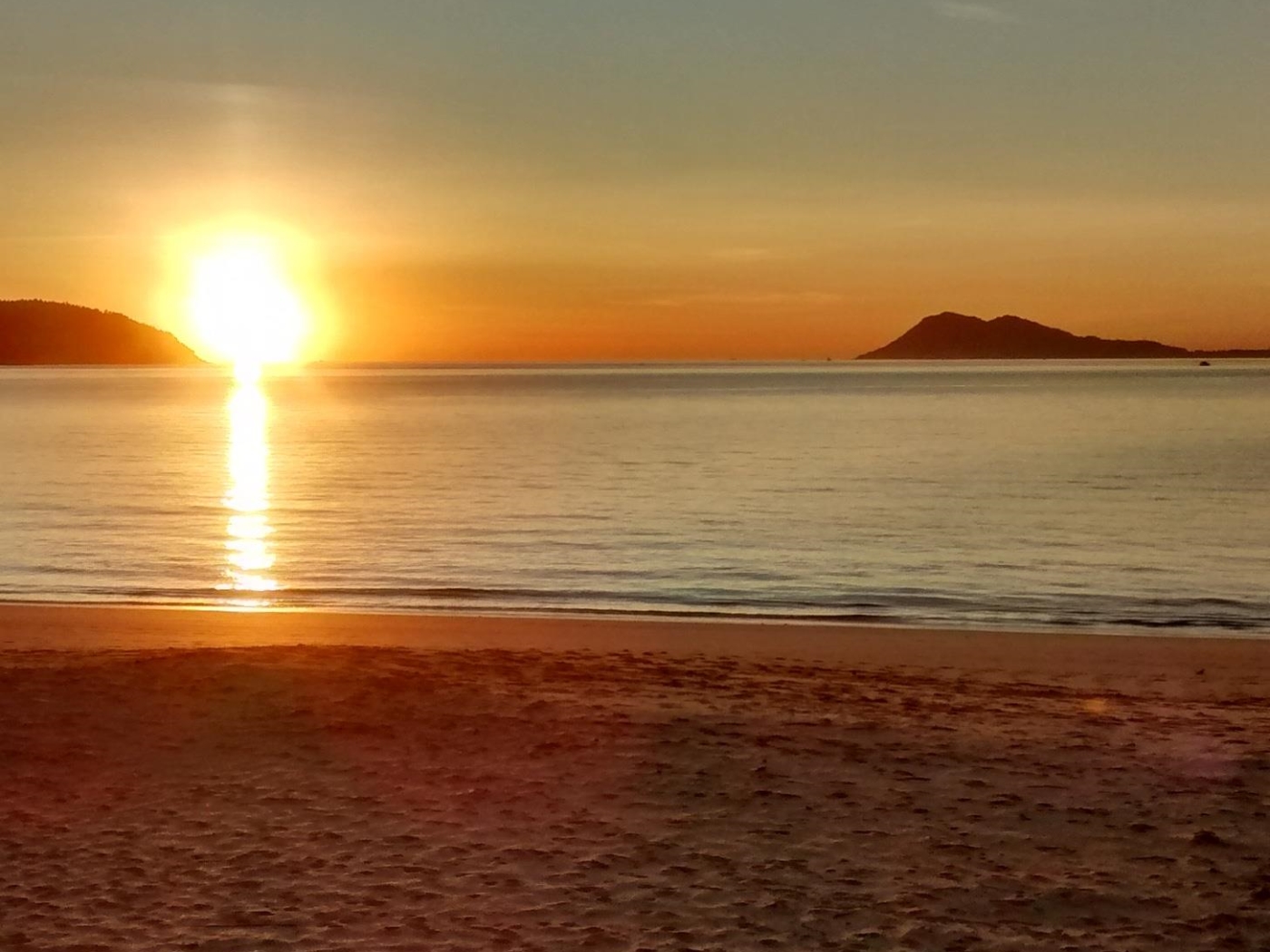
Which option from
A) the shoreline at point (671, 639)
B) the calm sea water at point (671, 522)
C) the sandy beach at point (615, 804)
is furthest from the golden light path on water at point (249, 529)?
the sandy beach at point (615, 804)

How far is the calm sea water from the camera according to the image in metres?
22.0

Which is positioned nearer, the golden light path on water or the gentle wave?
the gentle wave

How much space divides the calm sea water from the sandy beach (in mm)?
7686

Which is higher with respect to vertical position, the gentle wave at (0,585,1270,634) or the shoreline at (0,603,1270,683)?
the shoreline at (0,603,1270,683)

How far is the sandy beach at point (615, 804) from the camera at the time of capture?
671 centimetres

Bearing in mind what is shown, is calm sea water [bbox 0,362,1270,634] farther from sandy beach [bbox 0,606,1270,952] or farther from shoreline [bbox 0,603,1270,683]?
sandy beach [bbox 0,606,1270,952]

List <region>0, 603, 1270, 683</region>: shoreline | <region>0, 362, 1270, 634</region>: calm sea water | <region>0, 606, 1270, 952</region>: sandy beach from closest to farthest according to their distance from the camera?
1. <region>0, 606, 1270, 952</region>: sandy beach
2. <region>0, 603, 1270, 683</region>: shoreline
3. <region>0, 362, 1270, 634</region>: calm sea water

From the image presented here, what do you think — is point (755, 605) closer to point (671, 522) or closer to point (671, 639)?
point (671, 639)

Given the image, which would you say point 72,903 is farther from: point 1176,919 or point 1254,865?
point 1254,865

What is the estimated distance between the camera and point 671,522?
109ft

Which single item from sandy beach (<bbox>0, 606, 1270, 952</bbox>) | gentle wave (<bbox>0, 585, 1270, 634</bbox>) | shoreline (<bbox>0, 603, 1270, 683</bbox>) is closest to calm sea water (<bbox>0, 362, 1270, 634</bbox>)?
gentle wave (<bbox>0, 585, 1270, 634</bbox>)

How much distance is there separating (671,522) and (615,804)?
2465 centimetres

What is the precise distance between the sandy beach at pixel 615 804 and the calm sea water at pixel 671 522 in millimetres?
7686

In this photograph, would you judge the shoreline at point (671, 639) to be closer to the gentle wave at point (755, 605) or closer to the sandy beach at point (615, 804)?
the sandy beach at point (615, 804)
